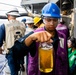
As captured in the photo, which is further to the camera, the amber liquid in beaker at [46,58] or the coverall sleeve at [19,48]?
the coverall sleeve at [19,48]

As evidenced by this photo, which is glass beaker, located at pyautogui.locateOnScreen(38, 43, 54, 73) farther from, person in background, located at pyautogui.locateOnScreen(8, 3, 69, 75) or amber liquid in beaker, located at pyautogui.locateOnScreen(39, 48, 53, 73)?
person in background, located at pyautogui.locateOnScreen(8, 3, 69, 75)

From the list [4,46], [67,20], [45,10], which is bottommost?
[4,46]

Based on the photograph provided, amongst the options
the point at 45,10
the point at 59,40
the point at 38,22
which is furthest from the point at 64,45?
the point at 38,22

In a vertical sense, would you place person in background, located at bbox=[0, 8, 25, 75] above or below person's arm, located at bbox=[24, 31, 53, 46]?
below

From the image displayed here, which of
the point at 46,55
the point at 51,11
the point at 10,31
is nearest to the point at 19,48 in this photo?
the point at 46,55

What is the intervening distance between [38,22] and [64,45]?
4005mm

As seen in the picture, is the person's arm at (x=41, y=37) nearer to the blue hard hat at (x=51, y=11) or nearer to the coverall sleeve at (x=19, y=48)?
the coverall sleeve at (x=19, y=48)

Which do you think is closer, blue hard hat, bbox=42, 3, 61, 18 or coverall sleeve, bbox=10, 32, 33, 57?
coverall sleeve, bbox=10, 32, 33, 57

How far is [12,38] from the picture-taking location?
17.8 ft

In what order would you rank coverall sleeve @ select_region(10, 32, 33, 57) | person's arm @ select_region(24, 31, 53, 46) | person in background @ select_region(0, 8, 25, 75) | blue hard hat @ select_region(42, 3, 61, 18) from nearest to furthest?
person's arm @ select_region(24, 31, 53, 46)
coverall sleeve @ select_region(10, 32, 33, 57)
blue hard hat @ select_region(42, 3, 61, 18)
person in background @ select_region(0, 8, 25, 75)

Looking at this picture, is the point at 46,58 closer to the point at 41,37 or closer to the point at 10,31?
the point at 41,37

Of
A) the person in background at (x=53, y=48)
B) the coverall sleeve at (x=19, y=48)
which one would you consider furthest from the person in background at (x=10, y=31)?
the coverall sleeve at (x=19, y=48)

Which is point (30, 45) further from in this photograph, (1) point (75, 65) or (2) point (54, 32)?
(1) point (75, 65)

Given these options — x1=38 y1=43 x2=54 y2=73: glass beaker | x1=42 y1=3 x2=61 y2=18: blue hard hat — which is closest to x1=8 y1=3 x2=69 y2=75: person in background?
x1=42 y1=3 x2=61 y2=18: blue hard hat
